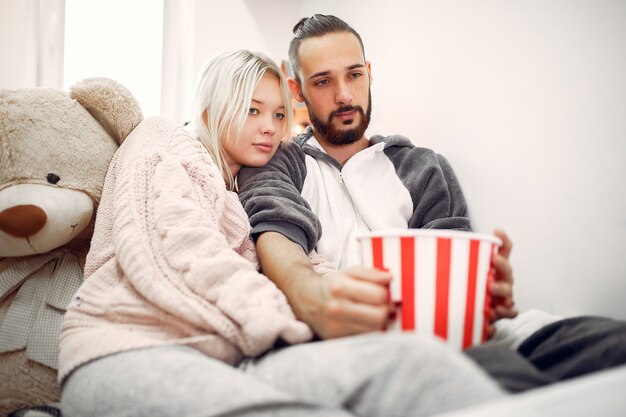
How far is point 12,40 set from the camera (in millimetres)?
1463

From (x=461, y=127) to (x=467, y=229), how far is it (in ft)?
0.85

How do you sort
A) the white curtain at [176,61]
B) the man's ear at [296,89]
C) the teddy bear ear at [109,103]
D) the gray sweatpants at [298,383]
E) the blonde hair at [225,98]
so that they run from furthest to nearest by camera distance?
the white curtain at [176,61]
the man's ear at [296,89]
the blonde hair at [225,98]
the teddy bear ear at [109,103]
the gray sweatpants at [298,383]

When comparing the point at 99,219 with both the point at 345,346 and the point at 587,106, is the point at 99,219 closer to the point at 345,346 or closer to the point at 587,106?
the point at 345,346

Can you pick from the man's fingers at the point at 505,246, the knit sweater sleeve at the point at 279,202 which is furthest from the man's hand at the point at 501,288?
the knit sweater sleeve at the point at 279,202

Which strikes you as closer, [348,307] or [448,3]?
[348,307]

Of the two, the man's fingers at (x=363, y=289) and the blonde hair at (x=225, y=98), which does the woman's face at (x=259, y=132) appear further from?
the man's fingers at (x=363, y=289)

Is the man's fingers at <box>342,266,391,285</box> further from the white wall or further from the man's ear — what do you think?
the man's ear

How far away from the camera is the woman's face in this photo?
3.18ft

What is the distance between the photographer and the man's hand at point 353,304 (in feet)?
1.49

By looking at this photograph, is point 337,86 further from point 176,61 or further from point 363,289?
point 176,61

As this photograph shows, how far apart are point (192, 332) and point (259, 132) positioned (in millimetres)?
543

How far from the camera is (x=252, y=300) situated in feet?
1.77

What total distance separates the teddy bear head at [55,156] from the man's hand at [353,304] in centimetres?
45

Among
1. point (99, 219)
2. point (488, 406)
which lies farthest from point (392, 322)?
point (99, 219)
